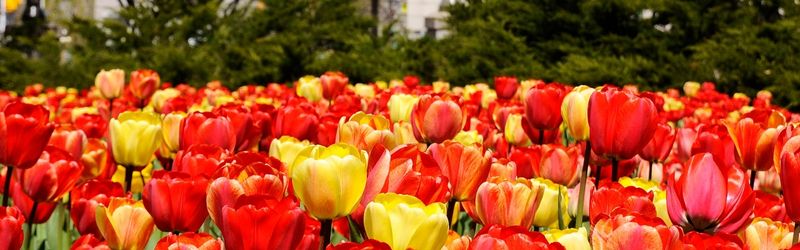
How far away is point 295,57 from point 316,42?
0.41 metres

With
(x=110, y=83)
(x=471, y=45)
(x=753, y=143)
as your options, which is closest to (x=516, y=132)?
(x=753, y=143)

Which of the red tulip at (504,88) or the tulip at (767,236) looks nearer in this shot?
the tulip at (767,236)

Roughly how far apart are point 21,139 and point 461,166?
2.69 feet

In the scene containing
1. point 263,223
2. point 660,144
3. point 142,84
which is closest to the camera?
point 263,223

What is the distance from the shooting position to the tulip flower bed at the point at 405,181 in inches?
42.6

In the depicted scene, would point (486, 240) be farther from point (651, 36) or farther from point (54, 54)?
point (54, 54)

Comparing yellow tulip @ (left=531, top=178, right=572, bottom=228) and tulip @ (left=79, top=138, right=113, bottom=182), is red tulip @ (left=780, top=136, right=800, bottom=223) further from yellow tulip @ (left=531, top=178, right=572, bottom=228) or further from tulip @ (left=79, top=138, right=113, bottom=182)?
tulip @ (left=79, top=138, right=113, bottom=182)

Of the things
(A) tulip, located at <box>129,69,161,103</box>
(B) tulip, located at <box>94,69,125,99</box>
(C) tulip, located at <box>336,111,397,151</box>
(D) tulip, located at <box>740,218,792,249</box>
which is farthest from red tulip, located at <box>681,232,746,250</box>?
(B) tulip, located at <box>94,69,125,99</box>

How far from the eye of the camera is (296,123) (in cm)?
222

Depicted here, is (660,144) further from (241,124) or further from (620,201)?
(241,124)

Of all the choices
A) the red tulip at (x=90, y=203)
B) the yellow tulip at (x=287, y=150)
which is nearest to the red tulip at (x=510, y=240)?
the yellow tulip at (x=287, y=150)

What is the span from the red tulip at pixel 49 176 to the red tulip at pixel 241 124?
1.15 feet

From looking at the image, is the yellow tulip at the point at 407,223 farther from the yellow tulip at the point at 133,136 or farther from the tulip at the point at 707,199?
the yellow tulip at the point at 133,136

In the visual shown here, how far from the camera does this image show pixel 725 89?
7.25 metres
